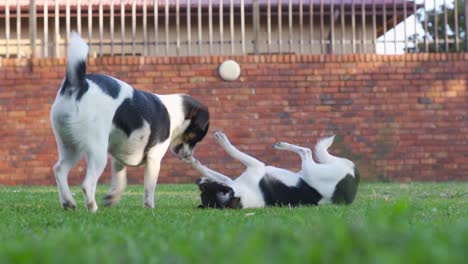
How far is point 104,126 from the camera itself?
6.10 m

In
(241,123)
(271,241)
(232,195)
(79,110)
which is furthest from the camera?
(241,123)

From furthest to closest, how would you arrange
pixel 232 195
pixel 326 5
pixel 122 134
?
1. pixel 326 5
2. pixel 232 195
3. pixel 122 134

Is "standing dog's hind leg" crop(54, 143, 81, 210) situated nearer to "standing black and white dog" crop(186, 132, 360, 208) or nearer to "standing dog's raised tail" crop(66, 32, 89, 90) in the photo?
"standing dog's raised tail" crop(66, 32, 89, 90)

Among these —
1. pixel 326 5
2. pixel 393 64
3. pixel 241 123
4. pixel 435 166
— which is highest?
pixel 326 5

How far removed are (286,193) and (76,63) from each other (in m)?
2.45

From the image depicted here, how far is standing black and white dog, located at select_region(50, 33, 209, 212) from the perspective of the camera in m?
5.96

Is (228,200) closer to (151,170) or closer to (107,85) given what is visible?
(151,170)

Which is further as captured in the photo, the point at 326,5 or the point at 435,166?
the point at 326,5

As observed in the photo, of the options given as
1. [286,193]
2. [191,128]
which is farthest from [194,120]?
[286,193]

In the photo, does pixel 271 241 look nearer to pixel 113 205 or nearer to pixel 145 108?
pixel 145 108

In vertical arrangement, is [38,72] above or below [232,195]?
above

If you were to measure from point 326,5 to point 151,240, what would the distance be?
12401 mm

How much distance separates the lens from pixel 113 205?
7156mm

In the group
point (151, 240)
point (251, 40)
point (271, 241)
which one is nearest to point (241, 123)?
point (251, 40)
